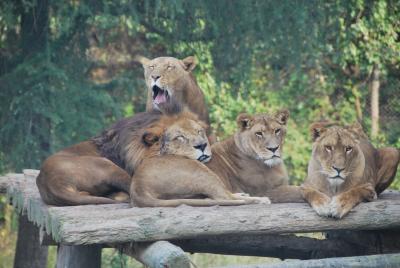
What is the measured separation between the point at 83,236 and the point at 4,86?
20.8ft

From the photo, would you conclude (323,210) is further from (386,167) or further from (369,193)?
(386,167)

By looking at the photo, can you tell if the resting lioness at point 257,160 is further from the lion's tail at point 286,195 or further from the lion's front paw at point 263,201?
the lion's front paw at point 263,201

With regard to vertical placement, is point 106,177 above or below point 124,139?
below

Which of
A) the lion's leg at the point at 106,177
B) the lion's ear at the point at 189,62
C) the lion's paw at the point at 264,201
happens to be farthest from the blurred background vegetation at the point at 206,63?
the lion's paw at the point at 264,201

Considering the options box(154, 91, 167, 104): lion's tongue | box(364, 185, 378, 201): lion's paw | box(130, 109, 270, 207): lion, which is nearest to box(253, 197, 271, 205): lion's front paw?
box(130, 109, 270, 207): lion

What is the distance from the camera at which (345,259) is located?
5.87 metres

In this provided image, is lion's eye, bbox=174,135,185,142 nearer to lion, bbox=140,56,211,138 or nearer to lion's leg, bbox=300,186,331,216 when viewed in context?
lion's leg, bbox=300,186,331,216

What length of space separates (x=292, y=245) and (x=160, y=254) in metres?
2.24

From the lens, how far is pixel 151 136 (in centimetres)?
641

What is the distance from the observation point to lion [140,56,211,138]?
25.9 feet

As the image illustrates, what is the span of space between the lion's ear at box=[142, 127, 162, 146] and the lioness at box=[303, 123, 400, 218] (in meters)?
1.10

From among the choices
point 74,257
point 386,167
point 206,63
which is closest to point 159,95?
point 74,257

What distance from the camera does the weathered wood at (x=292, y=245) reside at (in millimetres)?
6930

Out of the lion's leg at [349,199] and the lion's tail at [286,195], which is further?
the lion's tail at [286,195]
